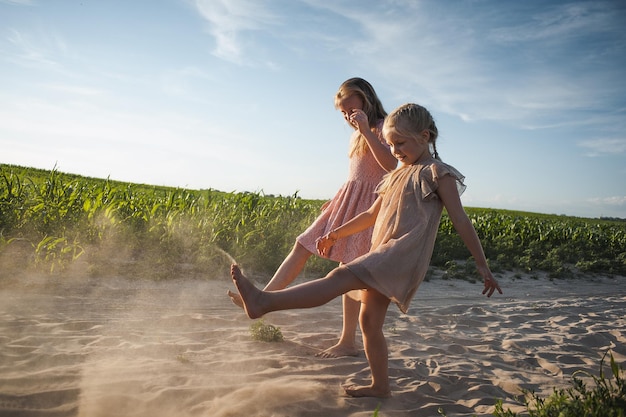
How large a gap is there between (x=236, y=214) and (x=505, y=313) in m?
4.22

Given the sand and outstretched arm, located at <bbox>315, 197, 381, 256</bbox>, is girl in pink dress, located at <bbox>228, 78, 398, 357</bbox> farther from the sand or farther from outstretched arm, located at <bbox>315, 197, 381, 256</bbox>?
the sand

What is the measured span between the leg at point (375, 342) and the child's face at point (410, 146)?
0.74 m

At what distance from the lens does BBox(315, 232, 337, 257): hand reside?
118 inches

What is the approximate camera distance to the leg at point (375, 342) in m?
2.47

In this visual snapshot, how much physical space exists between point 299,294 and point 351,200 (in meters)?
1.24

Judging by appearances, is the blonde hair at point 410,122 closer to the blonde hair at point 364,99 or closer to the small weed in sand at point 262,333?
the blonde hair at point 364,99

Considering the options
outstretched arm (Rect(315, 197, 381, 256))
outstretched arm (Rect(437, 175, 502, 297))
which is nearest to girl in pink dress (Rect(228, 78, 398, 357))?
outstretched arm (Rect(315, 197, 381, 256))

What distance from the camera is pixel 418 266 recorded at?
94.0 inches

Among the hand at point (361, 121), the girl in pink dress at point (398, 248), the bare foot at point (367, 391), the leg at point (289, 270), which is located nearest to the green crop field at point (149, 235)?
the leg at point (289, 270)

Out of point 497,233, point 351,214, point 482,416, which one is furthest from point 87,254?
point 497,233

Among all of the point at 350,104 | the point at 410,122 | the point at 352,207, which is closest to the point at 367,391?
the point at 352,207

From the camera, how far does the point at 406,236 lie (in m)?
2.39

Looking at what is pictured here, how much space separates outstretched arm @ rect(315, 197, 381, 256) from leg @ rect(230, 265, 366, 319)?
0.59 m

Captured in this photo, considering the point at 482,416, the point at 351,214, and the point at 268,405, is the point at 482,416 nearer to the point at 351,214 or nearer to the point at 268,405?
the point at 268,405
